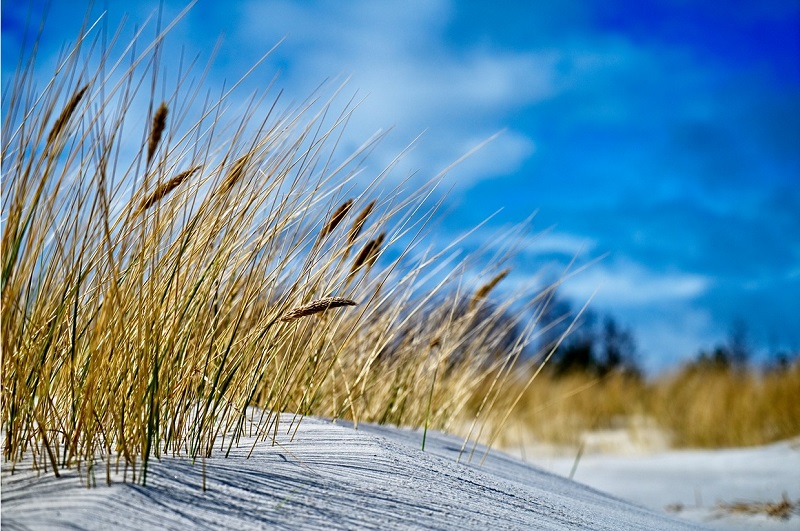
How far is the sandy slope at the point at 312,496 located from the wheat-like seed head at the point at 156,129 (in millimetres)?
591

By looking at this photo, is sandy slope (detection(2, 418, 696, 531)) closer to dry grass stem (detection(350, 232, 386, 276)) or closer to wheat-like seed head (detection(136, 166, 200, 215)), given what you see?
dry grass stem (detection(350, 232, 386, 276))

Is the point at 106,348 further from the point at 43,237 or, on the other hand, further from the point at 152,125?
the point at 152,125

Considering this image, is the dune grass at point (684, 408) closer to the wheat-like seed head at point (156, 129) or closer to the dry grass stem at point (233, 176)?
the dry grass stem at point (233, 176)

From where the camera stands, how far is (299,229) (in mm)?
1979

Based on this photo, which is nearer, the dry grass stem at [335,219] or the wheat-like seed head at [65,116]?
the wheat-like seed head at [65,116]

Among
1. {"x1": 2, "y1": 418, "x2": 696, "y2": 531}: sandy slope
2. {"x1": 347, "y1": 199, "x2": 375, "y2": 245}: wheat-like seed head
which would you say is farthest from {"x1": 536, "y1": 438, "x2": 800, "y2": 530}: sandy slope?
{"x1": 347, "y1": 199, "x2": 375, "y2": 245}: wheat-like seed head

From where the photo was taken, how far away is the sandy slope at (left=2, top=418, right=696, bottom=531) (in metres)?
1.16

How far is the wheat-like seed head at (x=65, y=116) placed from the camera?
146cm

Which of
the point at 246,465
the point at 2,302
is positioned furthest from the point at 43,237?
the point at 246,465

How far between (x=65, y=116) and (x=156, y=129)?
32 cm

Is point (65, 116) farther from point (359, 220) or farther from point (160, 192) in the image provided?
point (359, 220)

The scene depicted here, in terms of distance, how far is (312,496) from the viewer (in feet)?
Answer: 4.31

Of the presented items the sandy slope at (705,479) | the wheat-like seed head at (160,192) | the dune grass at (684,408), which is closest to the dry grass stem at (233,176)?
the wheat-like seed head at (160,192)

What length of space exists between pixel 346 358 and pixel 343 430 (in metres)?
0.95
